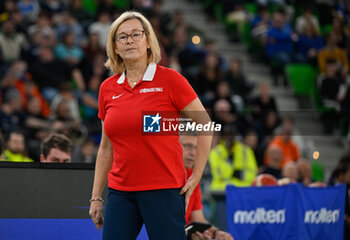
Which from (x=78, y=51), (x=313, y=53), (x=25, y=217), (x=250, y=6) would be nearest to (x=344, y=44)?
(x=313, y=53)

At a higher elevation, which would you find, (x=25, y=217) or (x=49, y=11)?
(x=49, y=11)

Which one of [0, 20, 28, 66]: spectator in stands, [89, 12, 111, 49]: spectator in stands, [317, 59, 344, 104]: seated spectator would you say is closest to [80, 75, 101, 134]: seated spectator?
[0, 20, 28, 66]: spectator in stands

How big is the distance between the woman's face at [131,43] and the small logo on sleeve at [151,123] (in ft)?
1.26

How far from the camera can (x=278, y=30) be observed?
1556cm

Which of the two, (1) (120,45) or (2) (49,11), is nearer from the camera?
(1) (120,45)

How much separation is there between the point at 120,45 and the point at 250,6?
1337cm

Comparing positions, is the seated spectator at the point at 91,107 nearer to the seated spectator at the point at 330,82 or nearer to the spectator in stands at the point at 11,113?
the spectator in stands at the point at 11,113

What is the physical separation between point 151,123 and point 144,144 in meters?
0.12

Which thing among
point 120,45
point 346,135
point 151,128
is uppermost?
point 120,45

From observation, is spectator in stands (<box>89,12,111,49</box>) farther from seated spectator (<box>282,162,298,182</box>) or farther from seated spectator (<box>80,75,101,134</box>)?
seated spectator (<box>282,162,298,182</box>)

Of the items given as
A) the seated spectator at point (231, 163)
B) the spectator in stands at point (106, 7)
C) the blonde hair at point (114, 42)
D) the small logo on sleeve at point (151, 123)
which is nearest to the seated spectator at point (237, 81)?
the spectator in stands at point (106, 7)

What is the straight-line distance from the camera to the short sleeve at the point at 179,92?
414 centimetres

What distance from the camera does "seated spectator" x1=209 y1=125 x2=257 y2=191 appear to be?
10715 millimetres

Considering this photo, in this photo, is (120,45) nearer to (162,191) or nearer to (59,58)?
(162,191)
